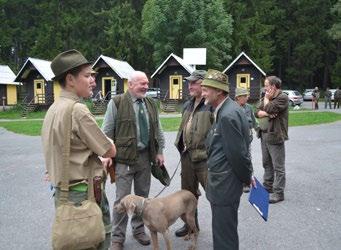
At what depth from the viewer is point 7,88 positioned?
46.2 metres

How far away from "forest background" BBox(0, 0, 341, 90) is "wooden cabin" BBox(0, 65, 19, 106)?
1065 centimetres

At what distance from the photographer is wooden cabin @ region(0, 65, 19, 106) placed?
1786 inches

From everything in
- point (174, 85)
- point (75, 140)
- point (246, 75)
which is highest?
point (246, 75)

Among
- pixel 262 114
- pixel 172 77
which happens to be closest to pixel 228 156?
pixel 262 114

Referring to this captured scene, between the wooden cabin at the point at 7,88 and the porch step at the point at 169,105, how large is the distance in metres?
18.5

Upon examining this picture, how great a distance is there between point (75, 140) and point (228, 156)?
58.0 inches

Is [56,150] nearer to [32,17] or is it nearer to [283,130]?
[283,130]

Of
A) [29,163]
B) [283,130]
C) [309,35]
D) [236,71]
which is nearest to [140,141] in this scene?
[283,130]

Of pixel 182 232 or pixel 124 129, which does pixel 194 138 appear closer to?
pixel 124 129

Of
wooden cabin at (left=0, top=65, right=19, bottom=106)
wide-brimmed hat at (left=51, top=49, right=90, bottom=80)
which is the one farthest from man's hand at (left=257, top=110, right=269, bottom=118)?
wooden cabin at (left=0, top=65, right=19, bottom=106)

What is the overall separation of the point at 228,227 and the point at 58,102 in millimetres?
2036

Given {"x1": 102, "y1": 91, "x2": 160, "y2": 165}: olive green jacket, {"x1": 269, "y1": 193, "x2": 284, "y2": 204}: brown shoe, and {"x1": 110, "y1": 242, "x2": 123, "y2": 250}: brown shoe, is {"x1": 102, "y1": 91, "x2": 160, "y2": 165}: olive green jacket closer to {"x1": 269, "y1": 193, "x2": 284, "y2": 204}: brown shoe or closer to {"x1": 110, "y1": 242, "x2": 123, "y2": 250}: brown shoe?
{"x1": 110, "y1": 242, "x2": 123, "y2": 250}: brown shoe

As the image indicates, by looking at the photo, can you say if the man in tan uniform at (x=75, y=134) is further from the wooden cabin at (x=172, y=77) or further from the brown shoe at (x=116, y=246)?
the wooden cabin at (x=172, y=77)

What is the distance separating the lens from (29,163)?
11.4m
